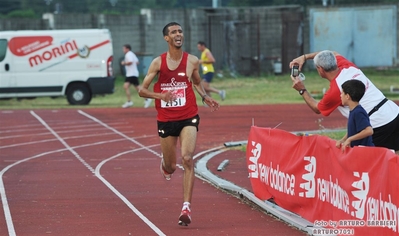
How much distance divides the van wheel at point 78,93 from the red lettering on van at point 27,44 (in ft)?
5.32

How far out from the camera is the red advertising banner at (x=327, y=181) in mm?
7512

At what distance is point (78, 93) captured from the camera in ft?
97.8

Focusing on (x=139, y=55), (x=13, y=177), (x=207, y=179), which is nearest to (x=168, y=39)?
(x=207, y=179)

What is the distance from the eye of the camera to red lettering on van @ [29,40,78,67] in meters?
29.0

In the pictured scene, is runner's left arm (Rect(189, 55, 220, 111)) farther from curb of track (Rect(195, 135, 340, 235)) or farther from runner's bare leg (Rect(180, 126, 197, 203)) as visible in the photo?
curb of track (Rect(195, 135, 340, 235))

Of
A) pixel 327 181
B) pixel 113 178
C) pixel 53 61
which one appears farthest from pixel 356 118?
pixel 53 61

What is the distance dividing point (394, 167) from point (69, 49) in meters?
22.6

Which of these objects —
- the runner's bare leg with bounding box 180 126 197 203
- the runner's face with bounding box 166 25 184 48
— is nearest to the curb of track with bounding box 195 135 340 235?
the runner's bare leg with bounding box 180 126 197 203

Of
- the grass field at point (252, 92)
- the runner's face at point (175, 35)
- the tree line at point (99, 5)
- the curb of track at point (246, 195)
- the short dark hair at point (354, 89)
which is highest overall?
the runner's face at point (175, 35)

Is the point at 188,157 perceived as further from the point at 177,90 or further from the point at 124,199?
the point at 124,199

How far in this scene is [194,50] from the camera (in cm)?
4097

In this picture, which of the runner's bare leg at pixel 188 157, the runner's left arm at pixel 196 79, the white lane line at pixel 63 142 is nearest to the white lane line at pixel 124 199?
the white lane line at pixel 63 142

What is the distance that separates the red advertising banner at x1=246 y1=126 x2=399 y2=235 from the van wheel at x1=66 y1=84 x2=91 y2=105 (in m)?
18.2

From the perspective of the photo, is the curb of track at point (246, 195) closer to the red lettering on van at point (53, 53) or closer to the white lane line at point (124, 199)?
the white lane line at point (124, 199)
